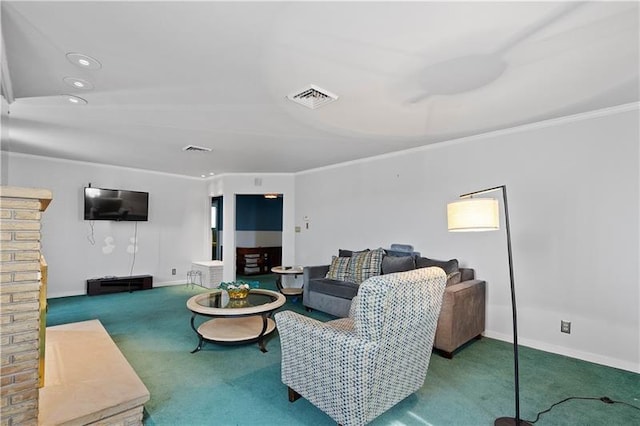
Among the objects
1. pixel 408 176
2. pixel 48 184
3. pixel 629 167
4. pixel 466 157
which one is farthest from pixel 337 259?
pixel 48 184

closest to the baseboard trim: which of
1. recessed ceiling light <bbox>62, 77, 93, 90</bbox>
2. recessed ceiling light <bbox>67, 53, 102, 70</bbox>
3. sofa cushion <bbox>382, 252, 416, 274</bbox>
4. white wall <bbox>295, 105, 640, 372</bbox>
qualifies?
white wall <bbox>295, 105, 640, 372</bbox>

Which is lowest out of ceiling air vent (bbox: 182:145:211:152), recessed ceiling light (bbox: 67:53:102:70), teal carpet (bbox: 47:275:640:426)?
teal carpet (bbox: 47:275:640:426)

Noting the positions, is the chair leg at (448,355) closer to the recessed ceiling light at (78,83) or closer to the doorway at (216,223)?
the recessed ceiling light at (78,83)

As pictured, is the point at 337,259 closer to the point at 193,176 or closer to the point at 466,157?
the point at 466,157

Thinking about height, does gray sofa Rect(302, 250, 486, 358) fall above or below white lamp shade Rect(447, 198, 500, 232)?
below

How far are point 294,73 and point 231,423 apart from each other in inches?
96.2

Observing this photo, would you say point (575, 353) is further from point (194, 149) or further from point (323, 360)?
point (194, 149)

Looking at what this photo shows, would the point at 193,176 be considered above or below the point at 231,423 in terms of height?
above

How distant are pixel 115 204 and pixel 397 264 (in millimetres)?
5267

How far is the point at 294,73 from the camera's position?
2.29m

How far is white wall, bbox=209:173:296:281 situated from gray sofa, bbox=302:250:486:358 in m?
1.76

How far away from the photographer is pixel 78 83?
248 centimetres

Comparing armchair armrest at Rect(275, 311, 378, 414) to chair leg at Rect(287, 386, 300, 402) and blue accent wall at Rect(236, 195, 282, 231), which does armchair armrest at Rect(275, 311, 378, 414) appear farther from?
blue accent wall at Rect(236, 195, 282, 231)

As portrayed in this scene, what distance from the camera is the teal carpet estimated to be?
2.11 metres
